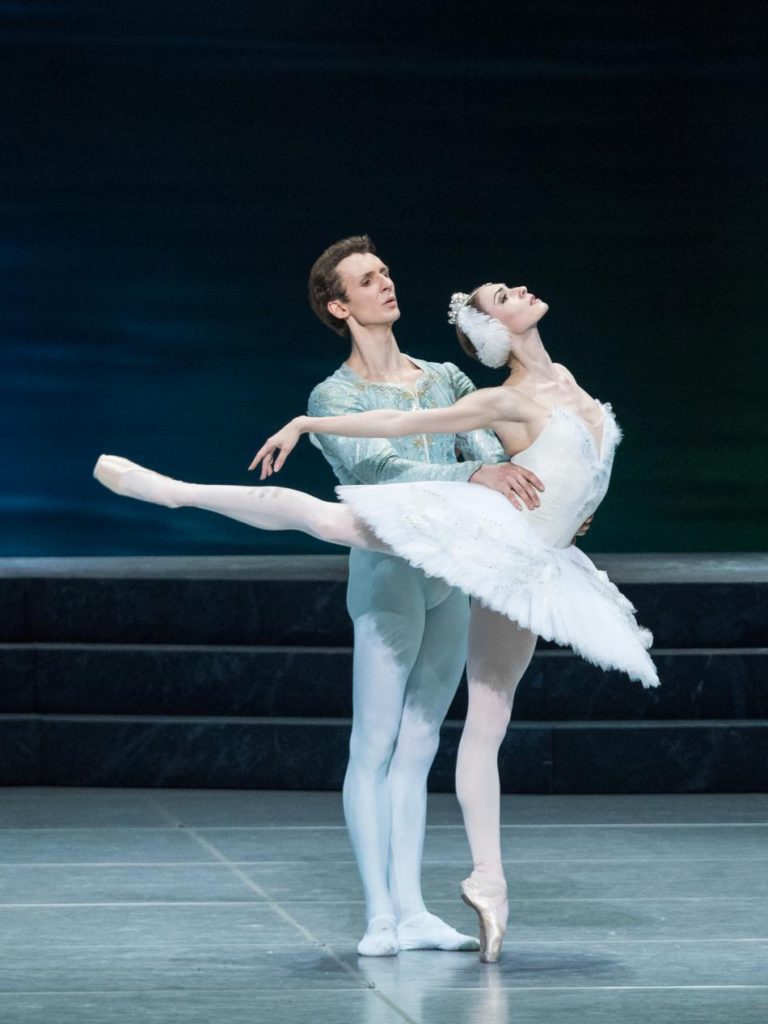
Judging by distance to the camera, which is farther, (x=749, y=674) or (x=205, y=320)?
(x=205, y=320)

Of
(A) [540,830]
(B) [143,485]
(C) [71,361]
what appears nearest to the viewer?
(B) [143,485]

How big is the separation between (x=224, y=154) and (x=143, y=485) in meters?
4.47

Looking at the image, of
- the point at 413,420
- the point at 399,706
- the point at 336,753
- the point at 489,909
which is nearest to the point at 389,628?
the point at 399,706

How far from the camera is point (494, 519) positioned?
128 inches

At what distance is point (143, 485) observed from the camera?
3.41m

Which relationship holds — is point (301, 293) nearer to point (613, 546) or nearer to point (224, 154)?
point (224, 154)

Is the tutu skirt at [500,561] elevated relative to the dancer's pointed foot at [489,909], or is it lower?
elevated

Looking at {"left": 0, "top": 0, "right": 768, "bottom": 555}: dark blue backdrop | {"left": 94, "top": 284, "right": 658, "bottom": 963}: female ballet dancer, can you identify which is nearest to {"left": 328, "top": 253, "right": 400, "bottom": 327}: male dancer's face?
{"left": 94, "top": 284, "right": 658, "bottom": 963}: female ballet dancer

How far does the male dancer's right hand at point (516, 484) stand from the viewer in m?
3.28

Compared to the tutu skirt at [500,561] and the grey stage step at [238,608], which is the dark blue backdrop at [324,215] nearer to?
the grey stage step at [238,608]

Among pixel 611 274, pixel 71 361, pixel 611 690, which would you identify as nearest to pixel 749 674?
pixel 611 690

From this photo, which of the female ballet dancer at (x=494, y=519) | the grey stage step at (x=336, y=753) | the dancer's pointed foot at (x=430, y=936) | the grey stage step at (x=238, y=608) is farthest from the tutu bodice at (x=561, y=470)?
the grey stage step at (x=238, y=608)

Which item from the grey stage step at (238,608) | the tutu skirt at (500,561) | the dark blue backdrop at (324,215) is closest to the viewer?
the tutu skirt at (500,561)

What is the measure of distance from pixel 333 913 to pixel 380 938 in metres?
0.44
